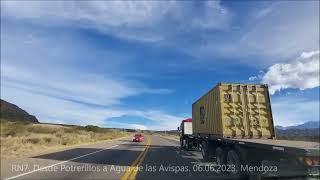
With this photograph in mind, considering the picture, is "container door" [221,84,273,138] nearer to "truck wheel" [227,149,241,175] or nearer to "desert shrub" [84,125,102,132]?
"truck wheel" [227,149,241,175]

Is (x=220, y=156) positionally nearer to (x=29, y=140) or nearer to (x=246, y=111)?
(x=246, y=111)

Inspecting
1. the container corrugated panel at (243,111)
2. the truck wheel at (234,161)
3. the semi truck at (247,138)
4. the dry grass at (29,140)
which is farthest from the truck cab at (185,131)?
the truck wheel at (234,161)

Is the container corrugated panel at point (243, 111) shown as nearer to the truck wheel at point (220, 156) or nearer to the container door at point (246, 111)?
the container door at point (246, 111)

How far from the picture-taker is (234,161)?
1380 cm

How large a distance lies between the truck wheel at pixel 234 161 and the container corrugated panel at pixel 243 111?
1.98 m

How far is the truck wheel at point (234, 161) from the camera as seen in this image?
13.3m

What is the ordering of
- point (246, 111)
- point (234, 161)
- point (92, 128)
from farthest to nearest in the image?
1. point (92, 128)
2. point (246, 111)
3. point (234, 161)

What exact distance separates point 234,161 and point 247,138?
8.30 feet

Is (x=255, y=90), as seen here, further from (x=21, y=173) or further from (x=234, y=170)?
(x=21, y=173)

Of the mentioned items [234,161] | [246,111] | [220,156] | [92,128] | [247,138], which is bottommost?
[234,161]

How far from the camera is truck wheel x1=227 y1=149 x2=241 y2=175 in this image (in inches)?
523

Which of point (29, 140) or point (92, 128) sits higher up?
point (92, 128)

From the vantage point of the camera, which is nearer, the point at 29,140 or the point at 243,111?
the point at 243,111

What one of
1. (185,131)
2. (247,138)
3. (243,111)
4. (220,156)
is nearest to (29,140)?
(185,131)
